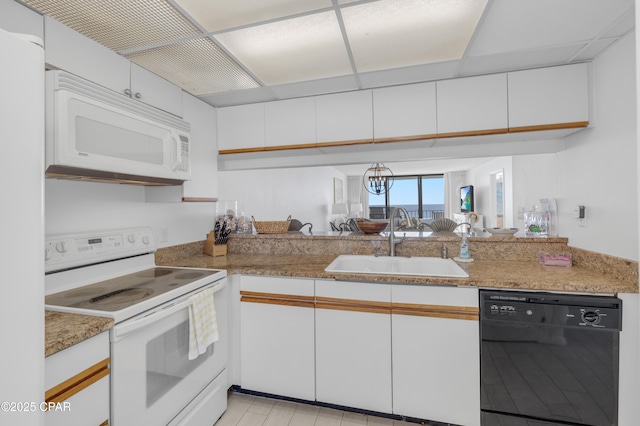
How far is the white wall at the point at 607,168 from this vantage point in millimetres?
1443

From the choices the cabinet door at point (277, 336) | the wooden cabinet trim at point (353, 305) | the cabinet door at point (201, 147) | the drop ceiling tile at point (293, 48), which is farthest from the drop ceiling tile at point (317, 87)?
the wooden cabinet trim at point (353, 305)

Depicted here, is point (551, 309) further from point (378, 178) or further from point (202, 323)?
point (378, 178)

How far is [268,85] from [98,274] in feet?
5.32

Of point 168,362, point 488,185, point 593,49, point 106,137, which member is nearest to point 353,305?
point 168,362

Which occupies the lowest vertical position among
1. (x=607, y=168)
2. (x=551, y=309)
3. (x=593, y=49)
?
(x=551, y=309)

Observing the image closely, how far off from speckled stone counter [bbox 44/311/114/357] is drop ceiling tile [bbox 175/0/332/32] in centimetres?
139

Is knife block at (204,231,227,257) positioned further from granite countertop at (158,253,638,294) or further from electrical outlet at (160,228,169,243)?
electrical outlet at (160,228,169,243)

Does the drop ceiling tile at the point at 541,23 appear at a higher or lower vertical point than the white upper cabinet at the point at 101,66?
higher

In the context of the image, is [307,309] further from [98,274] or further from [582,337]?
[582,337]

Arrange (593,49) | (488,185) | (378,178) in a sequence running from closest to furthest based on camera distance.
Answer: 1. (593,49)
2. (378,178)
3. (488,185)

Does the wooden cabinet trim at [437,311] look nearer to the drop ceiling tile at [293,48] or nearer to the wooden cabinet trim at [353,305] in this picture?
the wooden cabinet trim at [353,305]

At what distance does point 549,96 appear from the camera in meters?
1.83

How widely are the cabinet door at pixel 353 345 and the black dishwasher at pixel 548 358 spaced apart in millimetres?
515

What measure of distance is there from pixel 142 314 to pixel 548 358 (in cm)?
193
